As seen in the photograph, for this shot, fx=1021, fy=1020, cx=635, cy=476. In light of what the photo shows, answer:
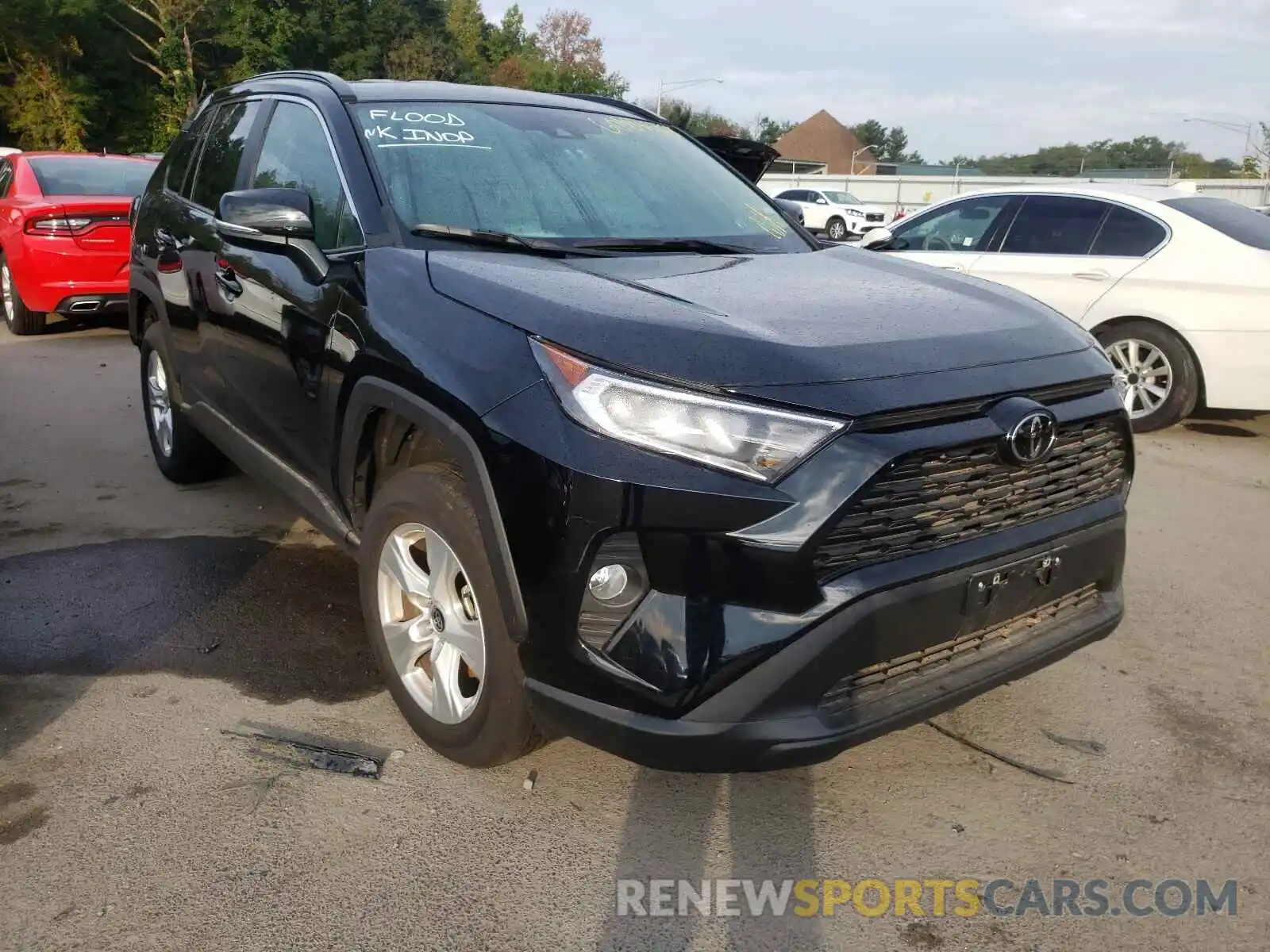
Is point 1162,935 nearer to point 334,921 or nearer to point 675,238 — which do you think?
point 334,921

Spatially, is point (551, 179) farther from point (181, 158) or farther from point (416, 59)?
point (416, 59)

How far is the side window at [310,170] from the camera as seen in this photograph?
313cm

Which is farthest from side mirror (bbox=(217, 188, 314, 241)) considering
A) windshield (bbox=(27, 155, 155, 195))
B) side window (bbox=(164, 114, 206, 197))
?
windshield (bbox=(27, 155, 155, 195))

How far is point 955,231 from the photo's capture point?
7.56 meters

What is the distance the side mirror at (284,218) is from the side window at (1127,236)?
5.51m

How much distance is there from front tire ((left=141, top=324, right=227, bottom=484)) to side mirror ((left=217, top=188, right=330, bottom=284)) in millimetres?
1914

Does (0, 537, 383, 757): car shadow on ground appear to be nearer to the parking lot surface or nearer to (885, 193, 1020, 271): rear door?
the parking lot surface

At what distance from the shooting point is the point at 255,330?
11.7 feet

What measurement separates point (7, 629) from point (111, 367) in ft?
16.7

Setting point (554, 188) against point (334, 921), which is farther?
point (554, 188)

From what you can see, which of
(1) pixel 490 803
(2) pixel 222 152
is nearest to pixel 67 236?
(2) pixel 222 152

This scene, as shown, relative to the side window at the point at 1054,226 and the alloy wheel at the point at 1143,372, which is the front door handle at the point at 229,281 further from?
the side window at the point at 1054,226

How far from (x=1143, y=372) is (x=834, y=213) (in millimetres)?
25056

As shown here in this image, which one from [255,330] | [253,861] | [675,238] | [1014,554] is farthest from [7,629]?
[1014,554]
